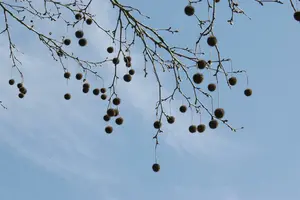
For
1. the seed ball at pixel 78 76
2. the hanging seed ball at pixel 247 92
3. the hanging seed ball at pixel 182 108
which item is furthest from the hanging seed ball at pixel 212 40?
the seed ball at pixel 78 76

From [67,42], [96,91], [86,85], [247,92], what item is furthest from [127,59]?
[247,92]

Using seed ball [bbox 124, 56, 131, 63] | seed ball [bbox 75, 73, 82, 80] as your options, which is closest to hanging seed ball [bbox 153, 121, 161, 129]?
seed ball [bbox 124, 56, 131, 63]

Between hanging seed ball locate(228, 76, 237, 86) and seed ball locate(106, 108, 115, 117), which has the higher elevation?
hanging seed ball locate(228, 76, 237, 86)

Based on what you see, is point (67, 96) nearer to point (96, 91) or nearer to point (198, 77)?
point (96, 91)

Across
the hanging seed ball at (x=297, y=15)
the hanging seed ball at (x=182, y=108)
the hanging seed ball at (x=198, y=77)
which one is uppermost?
the hanging seed ball at (x=182, y=108)

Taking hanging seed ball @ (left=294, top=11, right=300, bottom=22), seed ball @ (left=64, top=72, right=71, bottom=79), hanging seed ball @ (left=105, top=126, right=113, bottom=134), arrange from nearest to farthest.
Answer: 1. hanging seed ball @ (left=294, top=11, right=300, bottom=22)
2. hanging seed ball @ (left=105, top=126, right=113, bottom=134)
3. seed ball @ (left=64, top=72, right=71, bottom=79)

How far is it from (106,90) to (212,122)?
1.27 metres

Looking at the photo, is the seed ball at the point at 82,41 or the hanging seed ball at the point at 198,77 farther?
the seed ball at the point at 82,41

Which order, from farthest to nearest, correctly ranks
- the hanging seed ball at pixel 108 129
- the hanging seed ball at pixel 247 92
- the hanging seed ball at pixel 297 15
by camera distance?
1. the hanging seed ball at pixel 108 129
2. the hanging seed ball at pixel 247 92
3. the hanging seed ball at pixel 297 15

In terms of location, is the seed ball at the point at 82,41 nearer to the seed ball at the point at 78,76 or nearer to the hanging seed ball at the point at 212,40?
the seed ball at the point at 78,76

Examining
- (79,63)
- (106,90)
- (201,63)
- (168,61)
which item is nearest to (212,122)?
(201,63)

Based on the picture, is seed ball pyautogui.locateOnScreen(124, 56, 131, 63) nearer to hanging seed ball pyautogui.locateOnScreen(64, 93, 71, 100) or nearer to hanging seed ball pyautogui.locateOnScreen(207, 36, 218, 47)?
hanging seed ball pyautogui.locateOnScreen(64, 93, 71, 100)

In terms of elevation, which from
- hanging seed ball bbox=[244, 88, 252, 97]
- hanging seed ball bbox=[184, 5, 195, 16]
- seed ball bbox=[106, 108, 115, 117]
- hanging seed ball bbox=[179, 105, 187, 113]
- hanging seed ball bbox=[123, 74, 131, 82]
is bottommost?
seed ball bbox=[106, 108, 115, 117]

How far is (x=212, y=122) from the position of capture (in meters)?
4.08
